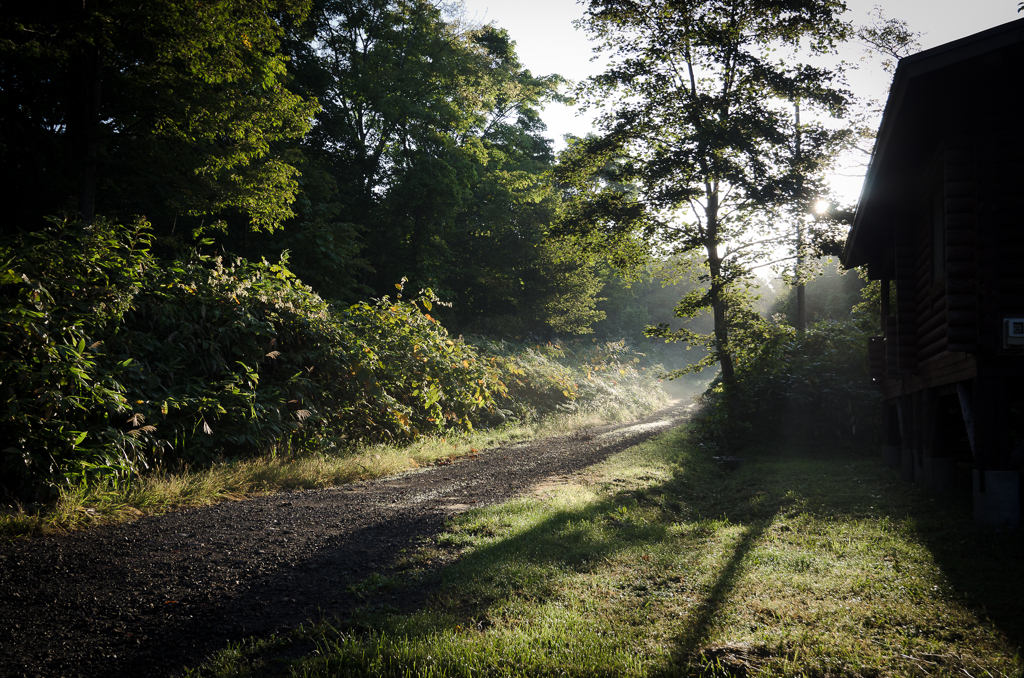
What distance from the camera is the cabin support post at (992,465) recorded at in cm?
547

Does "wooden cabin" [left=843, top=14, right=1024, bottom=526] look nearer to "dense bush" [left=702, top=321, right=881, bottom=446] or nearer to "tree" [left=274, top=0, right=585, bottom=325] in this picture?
"dense bush" [left=702, top=321, right=881, bottom=446]

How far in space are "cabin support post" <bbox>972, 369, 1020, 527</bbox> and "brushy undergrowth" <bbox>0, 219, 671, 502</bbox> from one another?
26.3 feet

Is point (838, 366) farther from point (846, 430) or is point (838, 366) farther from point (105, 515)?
point (105, 515)

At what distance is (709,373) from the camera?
2175 inches

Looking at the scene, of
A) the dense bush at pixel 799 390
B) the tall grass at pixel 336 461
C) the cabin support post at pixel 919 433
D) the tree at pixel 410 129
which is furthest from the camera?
the tree at pixel 410 129

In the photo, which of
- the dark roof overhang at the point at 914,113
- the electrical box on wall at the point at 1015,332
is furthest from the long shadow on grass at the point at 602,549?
the dark roof overhang at the point at 914,113

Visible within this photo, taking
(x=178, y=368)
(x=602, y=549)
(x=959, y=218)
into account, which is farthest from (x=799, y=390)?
(x=178, y=368)

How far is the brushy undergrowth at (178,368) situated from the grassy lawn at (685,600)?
12.0 feet

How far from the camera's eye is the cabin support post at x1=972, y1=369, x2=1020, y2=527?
5.47 m

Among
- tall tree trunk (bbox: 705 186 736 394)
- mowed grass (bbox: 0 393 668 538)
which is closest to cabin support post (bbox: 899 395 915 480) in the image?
tall tree trunk (bbox: 705 186 736 394)

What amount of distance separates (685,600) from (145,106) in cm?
1172

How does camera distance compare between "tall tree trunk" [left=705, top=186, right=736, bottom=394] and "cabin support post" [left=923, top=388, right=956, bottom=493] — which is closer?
"cabin support post" [left=923, top=388, right=956, bottom=493]

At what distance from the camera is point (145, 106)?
33.9ft

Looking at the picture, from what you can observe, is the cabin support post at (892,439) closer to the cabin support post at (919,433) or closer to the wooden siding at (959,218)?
the cabin support post at (919,433)
